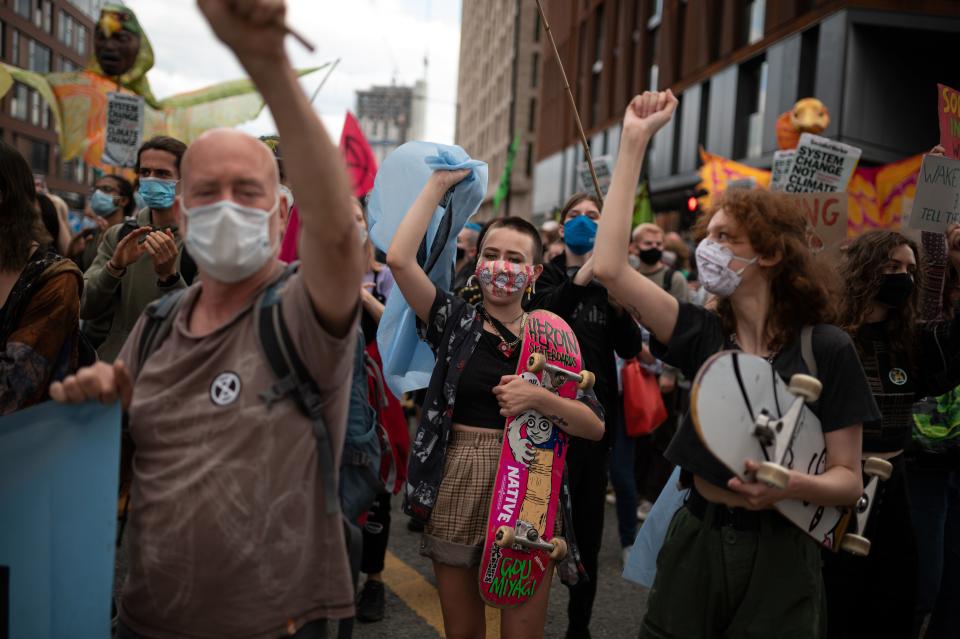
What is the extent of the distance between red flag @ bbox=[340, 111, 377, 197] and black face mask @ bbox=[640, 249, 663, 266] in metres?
2.60

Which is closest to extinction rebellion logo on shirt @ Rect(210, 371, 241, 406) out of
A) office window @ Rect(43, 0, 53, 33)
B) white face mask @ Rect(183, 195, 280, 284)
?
white face mask @ Rect(183, 195, 280, 284)

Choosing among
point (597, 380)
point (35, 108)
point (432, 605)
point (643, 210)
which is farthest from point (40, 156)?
point (597, 380)

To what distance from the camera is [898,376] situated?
341 cm

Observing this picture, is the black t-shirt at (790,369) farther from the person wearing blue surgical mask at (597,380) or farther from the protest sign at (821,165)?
the protest sign at (821,165)

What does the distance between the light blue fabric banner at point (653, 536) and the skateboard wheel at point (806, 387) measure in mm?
712

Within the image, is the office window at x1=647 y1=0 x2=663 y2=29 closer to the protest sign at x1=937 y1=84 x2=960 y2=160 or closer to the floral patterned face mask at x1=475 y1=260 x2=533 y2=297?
the protest sign at x1=937 y1=84 x2=960 y2=160

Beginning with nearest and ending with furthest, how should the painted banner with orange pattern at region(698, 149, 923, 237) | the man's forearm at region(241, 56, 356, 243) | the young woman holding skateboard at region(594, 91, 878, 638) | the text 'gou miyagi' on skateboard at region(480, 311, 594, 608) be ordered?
the man's forearm at region(241, 56, 356, 243) → the young woman holding skateboard at region(594, 91, 878, 638) → the text 'gou miyagi' on skateboard at region(480, 311, 594, 608) → the painted banner with orange pattern at region(698, 149, 923, 237)

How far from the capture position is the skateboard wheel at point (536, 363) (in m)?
2.82

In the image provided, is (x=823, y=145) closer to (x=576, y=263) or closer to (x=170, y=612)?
(x=576, y=263)

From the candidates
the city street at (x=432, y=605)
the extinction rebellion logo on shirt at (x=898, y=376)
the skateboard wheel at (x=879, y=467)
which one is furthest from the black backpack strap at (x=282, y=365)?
the extinction rebellion logo on shirt at (x=898, y=376)

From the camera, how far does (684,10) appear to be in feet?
70.0

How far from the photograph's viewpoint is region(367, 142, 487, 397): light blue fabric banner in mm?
3281

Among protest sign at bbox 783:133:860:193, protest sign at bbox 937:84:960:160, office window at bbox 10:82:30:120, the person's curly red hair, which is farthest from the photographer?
office window at bbox 10:82:30:120

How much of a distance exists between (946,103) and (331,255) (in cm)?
406
